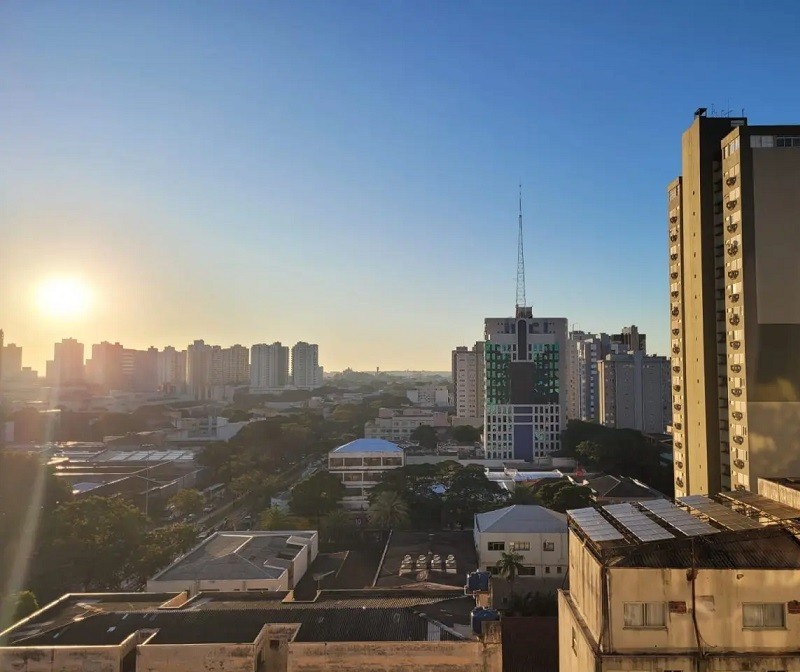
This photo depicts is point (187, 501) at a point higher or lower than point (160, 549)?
lower

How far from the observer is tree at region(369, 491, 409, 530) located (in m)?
26.7

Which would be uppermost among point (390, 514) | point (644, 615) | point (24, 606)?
point (644, 615)

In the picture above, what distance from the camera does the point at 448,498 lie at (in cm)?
2791

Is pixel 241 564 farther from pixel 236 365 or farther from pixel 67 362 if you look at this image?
pixel 236 365

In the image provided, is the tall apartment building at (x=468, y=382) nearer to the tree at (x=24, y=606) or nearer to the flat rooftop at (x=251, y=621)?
the tree at (x=24, y=606)

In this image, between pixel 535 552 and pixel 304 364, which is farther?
pixel 304 364

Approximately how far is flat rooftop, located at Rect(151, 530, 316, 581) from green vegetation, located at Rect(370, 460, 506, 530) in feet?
21.6

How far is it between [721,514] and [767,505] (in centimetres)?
123

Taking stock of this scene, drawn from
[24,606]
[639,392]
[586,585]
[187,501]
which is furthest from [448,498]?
[639,392]

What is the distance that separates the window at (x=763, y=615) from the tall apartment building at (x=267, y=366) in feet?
398

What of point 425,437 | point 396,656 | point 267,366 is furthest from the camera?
point 267,366

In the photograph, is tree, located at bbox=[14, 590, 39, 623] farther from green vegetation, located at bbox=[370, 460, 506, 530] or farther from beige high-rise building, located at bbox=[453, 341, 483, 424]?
beige high-rise building, located at bbox=[453, 341, 483, 424]

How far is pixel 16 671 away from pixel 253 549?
10.2 meters

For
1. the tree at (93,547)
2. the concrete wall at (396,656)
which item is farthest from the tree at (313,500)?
the concrete wall at (396,656)
